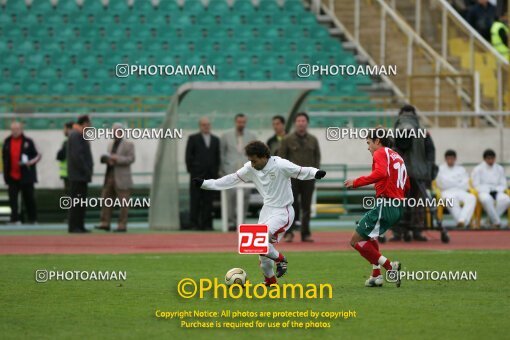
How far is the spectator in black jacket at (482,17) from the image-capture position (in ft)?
110

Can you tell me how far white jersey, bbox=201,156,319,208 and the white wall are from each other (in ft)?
49.6

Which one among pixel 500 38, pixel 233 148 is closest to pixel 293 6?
pixel 500 38

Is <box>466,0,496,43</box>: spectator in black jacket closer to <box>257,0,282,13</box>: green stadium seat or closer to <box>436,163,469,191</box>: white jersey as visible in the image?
<box>257,0,282,13</box>: green stadium seat

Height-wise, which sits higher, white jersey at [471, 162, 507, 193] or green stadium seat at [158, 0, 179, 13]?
green stadium seat at [158, 0, 179, 13]

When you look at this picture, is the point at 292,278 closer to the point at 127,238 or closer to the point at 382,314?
the point at 382,314

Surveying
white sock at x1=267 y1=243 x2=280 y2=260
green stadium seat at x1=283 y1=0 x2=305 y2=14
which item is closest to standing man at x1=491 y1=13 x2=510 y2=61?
green stadium seat at x1=283 y1=0 x2=305 y2=14

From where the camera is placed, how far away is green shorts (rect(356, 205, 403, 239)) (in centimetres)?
1279

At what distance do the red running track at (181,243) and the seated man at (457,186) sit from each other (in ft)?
2.84

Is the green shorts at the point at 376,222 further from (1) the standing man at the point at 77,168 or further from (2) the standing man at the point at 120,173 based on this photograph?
(2) the standing man at the point at 120,173

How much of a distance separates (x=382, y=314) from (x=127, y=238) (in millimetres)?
11732

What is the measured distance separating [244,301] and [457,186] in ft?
44.3

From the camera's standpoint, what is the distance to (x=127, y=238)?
21703 millimetres

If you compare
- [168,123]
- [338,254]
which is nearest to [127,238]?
[168,123]
